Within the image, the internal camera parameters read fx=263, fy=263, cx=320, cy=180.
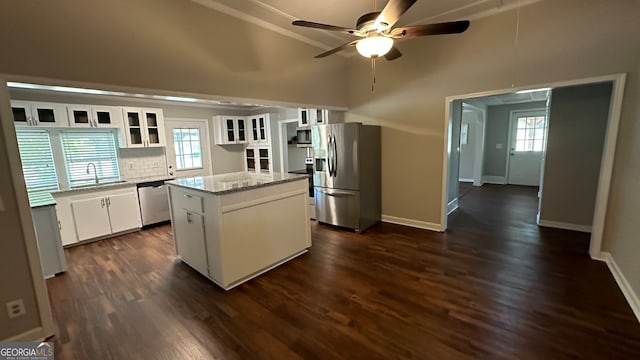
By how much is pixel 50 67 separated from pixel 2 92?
14.0 inches

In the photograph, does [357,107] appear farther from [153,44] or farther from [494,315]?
[494,315]

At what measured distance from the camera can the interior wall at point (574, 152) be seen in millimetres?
3797

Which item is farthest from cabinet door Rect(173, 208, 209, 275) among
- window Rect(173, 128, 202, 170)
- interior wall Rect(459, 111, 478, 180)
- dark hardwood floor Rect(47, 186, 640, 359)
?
interior wall Rect(459, 111, 478, 180)

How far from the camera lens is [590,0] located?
9.05 ft

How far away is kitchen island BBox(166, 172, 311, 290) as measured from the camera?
2.64 meters

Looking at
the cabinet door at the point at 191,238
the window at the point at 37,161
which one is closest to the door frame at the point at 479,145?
the cabinet door at the point at 191,238

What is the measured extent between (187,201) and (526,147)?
336 inches

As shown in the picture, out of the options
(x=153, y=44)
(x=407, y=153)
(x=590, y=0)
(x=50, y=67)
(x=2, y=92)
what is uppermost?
(x=590, y=0)

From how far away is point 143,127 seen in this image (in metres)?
4.77

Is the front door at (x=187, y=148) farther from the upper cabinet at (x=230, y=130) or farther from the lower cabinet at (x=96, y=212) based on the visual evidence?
the lower cabinet at (x=96, y=212)

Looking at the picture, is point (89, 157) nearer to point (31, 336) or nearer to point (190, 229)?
point (190, 229)

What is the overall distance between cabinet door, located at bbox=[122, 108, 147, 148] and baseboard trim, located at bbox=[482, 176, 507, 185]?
29.1ft

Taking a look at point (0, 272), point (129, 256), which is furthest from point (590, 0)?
point (129, 256)

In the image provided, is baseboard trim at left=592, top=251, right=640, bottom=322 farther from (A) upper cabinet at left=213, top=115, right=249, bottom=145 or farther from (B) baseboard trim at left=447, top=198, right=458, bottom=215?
(A) upper cabinet at left=213, top=115, right=249, bottom=145
